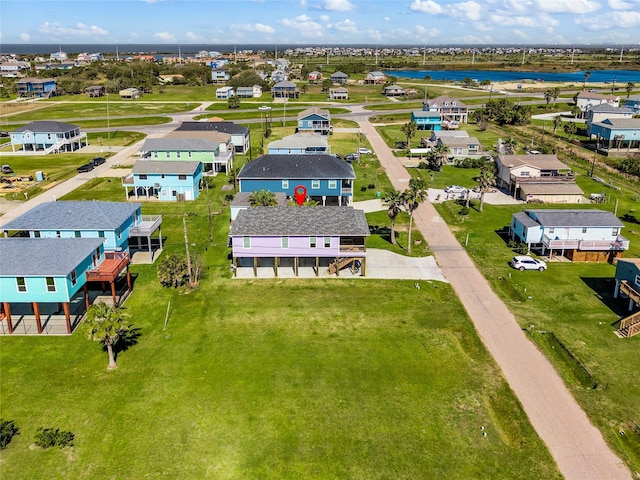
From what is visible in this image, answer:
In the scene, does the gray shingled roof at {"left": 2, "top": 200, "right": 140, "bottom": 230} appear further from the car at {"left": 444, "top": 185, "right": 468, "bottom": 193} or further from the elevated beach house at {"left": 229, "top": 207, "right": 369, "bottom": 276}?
the car at {"left": 444, "top": 185, "right": 468, "bottom": 193}

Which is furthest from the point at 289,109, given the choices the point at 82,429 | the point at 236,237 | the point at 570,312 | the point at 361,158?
the point at 82,429

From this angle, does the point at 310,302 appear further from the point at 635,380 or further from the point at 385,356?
the point at 635,380

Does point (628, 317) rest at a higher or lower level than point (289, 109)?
lower

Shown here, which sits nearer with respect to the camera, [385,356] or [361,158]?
[385,356]

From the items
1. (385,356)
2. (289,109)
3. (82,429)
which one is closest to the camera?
(82,429)

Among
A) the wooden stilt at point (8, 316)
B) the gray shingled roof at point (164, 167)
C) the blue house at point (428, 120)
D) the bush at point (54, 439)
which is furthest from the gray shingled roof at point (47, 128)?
the bush at point (54, 439)

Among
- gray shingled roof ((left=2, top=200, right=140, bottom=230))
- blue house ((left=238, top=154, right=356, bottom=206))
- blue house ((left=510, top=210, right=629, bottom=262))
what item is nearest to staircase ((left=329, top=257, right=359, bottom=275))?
blue house ((left=510, top=210, right=629, bottom=262))

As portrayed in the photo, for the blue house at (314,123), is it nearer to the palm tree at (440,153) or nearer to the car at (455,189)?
the palm tree at (440,153)
